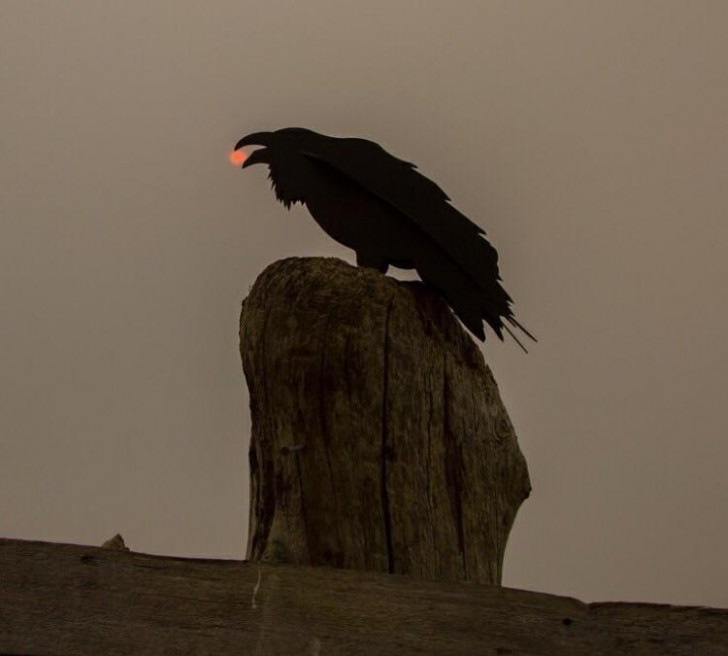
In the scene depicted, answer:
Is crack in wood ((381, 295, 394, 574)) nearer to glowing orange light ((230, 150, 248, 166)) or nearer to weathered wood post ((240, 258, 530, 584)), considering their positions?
weathered wood post ((240, 258, 530, 584))

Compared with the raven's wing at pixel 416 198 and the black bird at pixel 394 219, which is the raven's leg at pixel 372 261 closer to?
the black bird at pixel 394 219

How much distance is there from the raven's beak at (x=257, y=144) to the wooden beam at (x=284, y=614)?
3.80ft

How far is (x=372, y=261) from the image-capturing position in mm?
2195

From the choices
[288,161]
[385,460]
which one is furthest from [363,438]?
[288,161]

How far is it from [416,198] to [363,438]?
64cm

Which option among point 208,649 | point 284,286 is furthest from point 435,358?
point 208,649

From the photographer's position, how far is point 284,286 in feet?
6.08

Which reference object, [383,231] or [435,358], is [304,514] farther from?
[383,231]

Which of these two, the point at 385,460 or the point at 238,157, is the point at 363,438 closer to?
the point at 385,460

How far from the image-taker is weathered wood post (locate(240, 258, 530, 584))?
1.71 m

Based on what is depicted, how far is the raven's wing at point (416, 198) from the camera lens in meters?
2.14

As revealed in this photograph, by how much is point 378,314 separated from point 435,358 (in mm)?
145

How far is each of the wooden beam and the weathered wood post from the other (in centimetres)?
25

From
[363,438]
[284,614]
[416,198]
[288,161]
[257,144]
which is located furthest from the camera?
[257,144]
